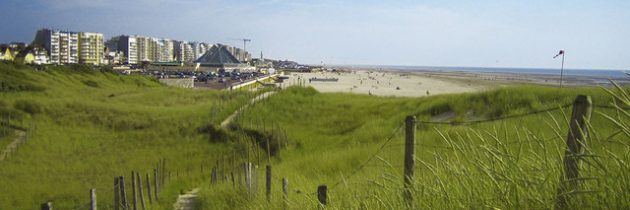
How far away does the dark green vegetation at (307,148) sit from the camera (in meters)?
2.68

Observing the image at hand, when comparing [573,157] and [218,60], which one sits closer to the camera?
[573,157]

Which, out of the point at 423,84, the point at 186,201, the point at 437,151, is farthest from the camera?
the point at 423,84

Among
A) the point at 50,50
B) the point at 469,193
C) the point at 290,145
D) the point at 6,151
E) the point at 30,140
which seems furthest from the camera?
the point at 50,50

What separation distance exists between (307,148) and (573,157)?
557 inches

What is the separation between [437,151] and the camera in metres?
3.99

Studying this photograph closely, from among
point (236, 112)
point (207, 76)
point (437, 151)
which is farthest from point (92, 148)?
point (207, 76)

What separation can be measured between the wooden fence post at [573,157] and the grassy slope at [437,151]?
54mm

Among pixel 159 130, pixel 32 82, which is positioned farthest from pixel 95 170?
pixel 32 82

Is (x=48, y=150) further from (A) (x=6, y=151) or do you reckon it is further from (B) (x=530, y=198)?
(B) (x=530, y=198)

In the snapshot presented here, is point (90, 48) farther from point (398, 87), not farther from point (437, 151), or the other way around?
point (437, 151)

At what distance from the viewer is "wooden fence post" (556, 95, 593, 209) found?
7.18 ft

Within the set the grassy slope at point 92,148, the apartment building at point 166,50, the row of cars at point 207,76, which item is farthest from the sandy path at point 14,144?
the apartment building at point 166,50

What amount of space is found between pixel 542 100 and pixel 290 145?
7.94m

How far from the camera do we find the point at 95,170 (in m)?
16.3
